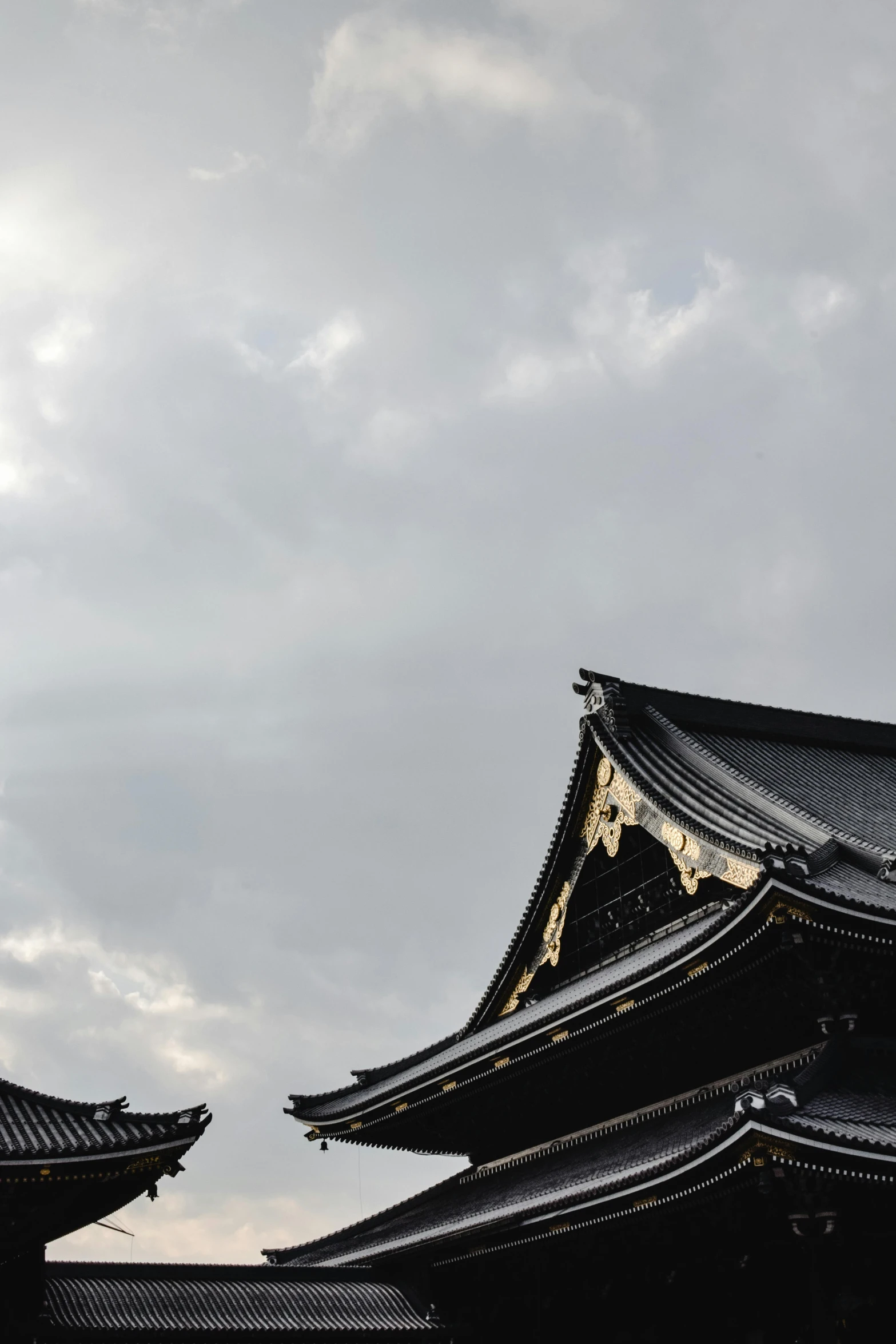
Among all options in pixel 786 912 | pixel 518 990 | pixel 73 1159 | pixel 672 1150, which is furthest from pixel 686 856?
pixel 73 1159

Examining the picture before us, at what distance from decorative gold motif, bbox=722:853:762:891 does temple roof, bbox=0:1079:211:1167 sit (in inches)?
386

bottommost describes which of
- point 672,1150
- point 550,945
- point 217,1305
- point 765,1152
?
point 217,1305

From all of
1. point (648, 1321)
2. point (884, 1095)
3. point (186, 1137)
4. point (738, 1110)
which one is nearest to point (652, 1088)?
point (648, 1321)

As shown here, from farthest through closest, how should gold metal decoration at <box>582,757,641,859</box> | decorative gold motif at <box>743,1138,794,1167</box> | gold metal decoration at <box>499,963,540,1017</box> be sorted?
gold metal decoration at <box>499,963,540,1017</box> < gold metal decoration at <box>582,757,641,859</box> < decorative gold motif at <box>743,1138,794,1167</box>

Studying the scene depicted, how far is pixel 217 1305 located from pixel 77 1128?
4.06m

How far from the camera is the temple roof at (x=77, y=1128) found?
19172mm

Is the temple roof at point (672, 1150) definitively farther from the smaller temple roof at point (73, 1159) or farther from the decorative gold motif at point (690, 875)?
the smaller temple roof at point (73, 1159)

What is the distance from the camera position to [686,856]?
21.9 m

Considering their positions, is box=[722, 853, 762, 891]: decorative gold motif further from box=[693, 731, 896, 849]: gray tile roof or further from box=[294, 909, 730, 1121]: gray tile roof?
box=[693, 731, 896, 849]: gray tile roof

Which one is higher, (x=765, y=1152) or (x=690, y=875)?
(x=690, y=875)

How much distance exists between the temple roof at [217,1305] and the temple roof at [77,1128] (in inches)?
98.7

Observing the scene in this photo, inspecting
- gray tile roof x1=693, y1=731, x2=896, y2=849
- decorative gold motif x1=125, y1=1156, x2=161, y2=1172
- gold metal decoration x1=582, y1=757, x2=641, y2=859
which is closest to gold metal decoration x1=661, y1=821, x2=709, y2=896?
gold metal decoration x1=582, y1=757, x2=641, y2=859

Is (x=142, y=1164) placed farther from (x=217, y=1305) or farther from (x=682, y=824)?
(x=682, y=824)

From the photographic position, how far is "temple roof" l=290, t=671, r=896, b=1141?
20.5 m
